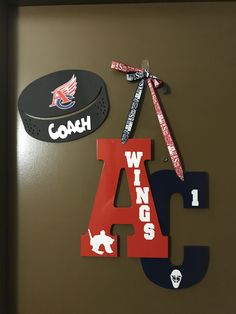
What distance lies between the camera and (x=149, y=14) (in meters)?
1.40

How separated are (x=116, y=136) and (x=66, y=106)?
0.24 m

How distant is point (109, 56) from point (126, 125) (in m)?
0.30

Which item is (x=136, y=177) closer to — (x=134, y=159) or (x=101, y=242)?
(x=134, y=159)

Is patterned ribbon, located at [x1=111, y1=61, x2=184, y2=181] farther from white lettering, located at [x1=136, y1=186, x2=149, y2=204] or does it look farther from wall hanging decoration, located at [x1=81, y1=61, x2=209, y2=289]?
white lettering, located at [x1=136, y1=186, x2=149, y2=204]

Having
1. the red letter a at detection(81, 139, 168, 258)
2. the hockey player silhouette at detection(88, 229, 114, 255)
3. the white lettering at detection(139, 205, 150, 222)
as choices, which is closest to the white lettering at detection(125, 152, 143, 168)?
the red letter a at detection(81, 139, 168, 258)

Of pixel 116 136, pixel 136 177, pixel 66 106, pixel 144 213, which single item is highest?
pixel 66 106

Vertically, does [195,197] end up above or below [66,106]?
below

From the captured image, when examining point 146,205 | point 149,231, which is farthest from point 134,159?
point 149,231

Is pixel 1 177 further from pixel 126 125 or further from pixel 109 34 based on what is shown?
pixel 109 34

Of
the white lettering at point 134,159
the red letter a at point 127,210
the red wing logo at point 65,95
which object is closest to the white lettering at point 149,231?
the red letter a at point 127,210

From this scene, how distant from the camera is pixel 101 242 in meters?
1.37

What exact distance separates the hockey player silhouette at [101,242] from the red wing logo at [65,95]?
538mm

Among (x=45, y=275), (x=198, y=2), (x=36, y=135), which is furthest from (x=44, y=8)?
(x=45, y=275)

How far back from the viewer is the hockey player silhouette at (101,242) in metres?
1.37
